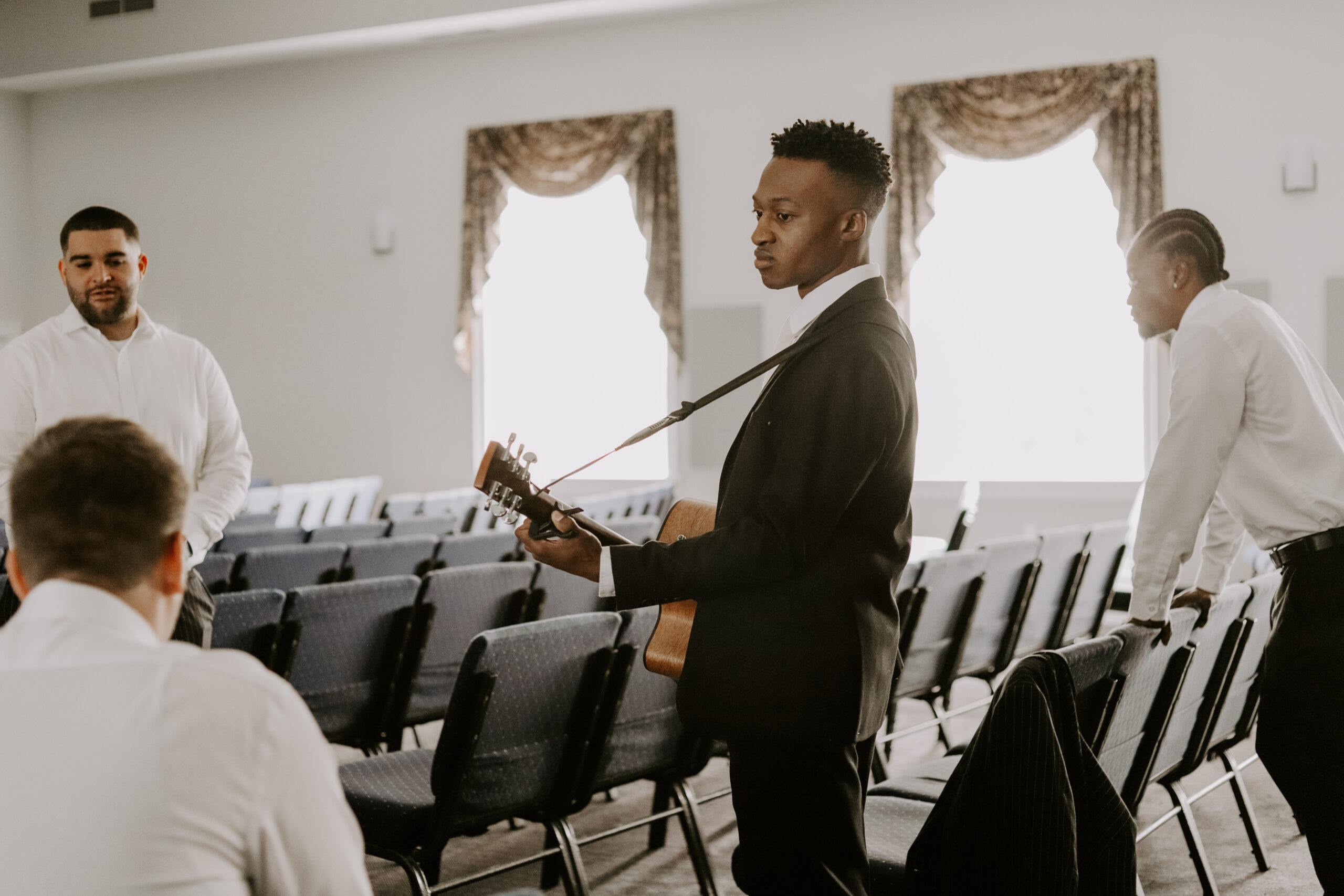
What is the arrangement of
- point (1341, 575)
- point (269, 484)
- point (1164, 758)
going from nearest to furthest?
point (1341, 575)
point (1164, 758)
point (269, 484)

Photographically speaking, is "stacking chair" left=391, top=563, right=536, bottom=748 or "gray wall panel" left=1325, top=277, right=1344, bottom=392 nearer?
"stacking chair" left=391, top=563, right=536, bottom=748

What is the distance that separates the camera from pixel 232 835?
0.96m

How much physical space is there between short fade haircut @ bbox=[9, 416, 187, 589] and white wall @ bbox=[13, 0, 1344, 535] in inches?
293

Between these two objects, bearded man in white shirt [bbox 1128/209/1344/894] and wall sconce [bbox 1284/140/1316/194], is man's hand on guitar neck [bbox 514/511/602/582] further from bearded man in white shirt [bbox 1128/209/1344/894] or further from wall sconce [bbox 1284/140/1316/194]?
wall sconce [bbox 1284/140/1316/194]

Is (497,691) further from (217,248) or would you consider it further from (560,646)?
(217,248)

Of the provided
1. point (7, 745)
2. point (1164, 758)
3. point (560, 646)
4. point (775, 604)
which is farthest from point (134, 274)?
point (1164, 758)

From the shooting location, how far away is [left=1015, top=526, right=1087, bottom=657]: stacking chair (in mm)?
4152

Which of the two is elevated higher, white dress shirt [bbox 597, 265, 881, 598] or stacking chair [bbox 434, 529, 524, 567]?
white dress shirt [bbox 597, 265, 881, 598]

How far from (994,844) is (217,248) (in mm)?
9731

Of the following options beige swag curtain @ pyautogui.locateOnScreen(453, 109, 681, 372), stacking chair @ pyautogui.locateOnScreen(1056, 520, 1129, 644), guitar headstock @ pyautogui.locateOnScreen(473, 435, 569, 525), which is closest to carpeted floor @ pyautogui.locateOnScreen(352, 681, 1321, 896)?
stacking chair @ pyautogui.locateOnScreen(1056, 520, 1129, 644)

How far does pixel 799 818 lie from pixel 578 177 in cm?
775

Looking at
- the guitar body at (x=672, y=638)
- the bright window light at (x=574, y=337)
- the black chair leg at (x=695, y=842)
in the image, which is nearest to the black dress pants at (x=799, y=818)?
the guitar body at (x=672, y=638)

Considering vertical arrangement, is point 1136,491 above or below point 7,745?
below

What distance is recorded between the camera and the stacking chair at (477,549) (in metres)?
4.48
